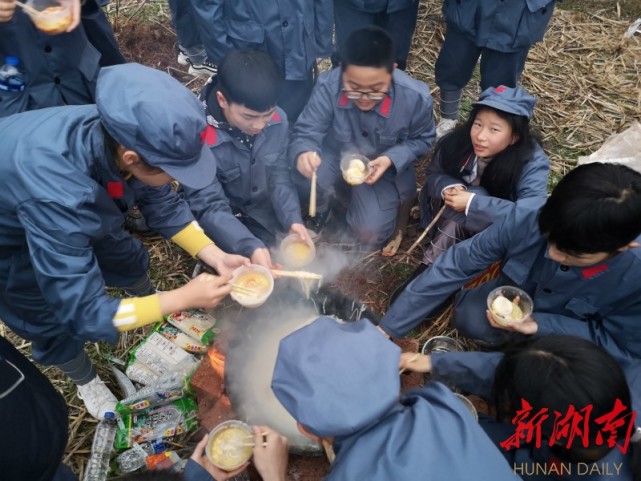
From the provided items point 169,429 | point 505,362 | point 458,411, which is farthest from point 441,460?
point 169,429

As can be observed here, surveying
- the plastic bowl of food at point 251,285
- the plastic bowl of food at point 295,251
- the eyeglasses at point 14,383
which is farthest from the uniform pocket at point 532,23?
the eyeglasses at point 14,383

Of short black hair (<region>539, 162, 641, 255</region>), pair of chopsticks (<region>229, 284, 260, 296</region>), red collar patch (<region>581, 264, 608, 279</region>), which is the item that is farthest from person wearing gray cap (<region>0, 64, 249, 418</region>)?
red collar patch (<region>581, 264, 608, 279</region>)

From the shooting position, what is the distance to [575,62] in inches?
273

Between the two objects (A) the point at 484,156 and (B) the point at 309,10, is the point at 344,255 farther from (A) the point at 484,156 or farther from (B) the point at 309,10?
(B) the point at 309,10

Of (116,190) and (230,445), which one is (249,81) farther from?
(230,445)

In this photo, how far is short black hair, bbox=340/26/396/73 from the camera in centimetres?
390

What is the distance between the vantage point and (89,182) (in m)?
2.40

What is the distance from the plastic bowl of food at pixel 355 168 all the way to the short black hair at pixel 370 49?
2.87ft

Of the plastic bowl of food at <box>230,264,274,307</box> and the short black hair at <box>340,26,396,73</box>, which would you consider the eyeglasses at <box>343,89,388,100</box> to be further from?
the plastic bowl of food at <box>230,264,274,307</box>

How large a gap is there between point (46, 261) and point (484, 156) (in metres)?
3.54

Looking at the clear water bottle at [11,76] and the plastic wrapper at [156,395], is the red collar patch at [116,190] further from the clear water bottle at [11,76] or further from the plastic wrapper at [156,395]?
the plastic wrapper at [156,395]

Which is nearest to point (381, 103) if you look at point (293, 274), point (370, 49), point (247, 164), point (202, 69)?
point (370, 49)
